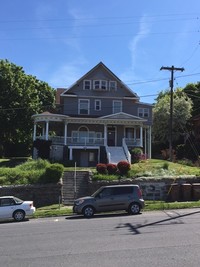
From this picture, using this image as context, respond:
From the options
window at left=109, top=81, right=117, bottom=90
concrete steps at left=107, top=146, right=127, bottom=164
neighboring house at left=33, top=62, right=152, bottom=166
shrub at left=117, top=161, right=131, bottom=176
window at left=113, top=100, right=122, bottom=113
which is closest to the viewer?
shrub at left=117, top=161, right=131, bottom=176

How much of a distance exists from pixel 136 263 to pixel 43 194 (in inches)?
875

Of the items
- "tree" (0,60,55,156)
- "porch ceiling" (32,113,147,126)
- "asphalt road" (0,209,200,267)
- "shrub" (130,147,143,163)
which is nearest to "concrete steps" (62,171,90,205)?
"shrub" (130,147,143,163)

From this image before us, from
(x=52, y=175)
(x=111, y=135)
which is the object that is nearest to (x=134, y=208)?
(x=52, y=175)

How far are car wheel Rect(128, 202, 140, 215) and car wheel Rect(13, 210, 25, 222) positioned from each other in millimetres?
5902

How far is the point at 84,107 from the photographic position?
1934 inches

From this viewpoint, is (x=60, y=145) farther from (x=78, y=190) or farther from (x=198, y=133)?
(x=198, y=133)

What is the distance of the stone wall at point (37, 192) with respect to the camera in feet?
102

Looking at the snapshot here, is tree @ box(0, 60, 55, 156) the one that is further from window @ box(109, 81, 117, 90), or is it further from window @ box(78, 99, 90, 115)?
window @ box(109, 81, 117, 90)

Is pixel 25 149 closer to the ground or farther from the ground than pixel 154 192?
farther from the ground

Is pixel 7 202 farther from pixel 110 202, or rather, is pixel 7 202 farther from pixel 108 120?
pixel 108 120

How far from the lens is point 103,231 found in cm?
1545

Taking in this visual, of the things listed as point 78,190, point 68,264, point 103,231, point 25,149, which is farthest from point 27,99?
point 68,264

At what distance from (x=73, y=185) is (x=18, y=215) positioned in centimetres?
1047

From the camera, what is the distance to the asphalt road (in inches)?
391
